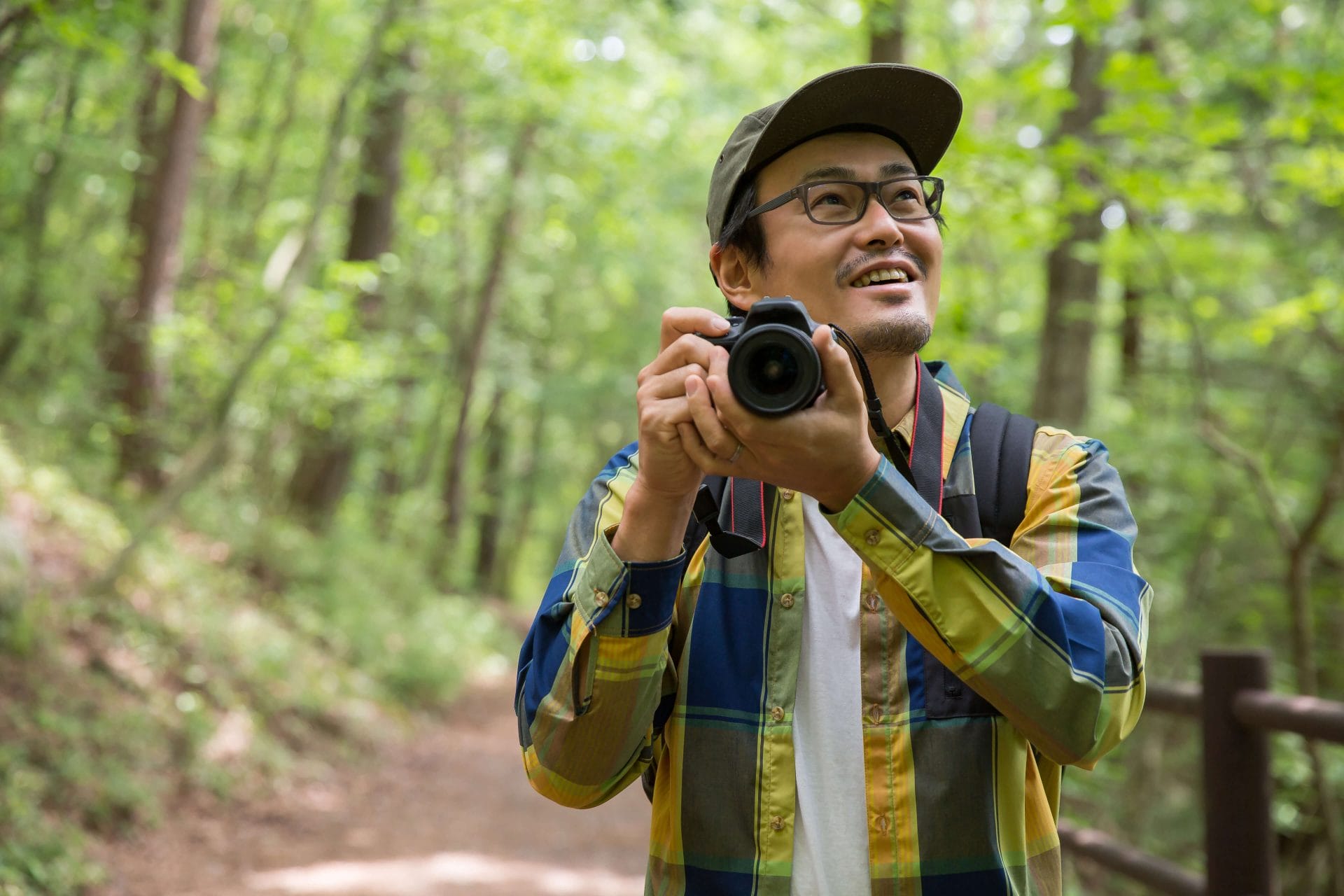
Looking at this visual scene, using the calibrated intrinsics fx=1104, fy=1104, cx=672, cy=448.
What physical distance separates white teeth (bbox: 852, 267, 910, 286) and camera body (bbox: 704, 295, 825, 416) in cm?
45

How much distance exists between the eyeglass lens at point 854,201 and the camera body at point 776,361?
511mm

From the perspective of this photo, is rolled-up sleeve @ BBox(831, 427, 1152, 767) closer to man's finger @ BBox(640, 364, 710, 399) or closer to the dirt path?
man's finger @ BBox(640, 364, 710, 399)

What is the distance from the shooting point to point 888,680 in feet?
5.49

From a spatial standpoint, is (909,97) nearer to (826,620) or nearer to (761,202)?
(761,202)

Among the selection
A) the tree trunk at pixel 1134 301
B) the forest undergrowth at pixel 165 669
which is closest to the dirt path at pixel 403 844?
the forest undergrowth at pixel 165 669

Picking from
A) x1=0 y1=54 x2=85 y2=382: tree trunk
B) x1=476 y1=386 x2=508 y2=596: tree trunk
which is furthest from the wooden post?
x1=476 y1=386 x2=508 y2=596: tree trunk

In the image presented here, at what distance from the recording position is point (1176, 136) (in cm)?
632

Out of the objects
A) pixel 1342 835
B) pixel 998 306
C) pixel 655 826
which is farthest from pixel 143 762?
pixel 998 306

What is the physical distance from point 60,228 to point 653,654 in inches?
591

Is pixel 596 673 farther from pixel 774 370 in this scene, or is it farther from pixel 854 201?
pixel 854 201

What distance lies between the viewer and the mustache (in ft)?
6.25

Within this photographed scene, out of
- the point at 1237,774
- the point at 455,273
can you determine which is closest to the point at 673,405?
the point at 1237,774

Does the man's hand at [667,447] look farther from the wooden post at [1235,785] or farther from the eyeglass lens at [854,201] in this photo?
the wooden post at [1235,785]

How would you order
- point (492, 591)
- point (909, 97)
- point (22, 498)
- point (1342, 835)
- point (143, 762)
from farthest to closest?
point (492, 591), point (22, 498), point (143, 762), point (1342, 835), point (909, 97)
